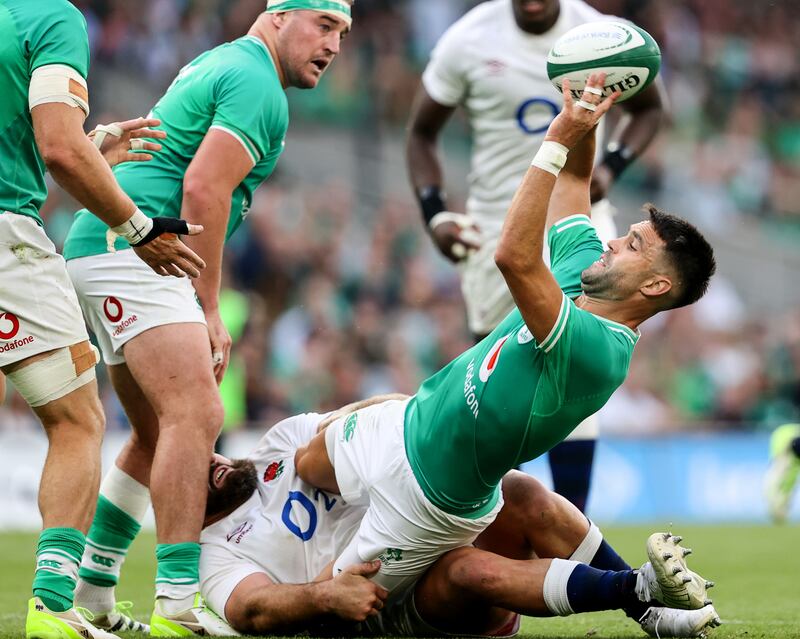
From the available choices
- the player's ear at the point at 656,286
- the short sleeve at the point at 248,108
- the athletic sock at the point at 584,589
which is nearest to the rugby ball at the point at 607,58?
the player's ear at the point at 656,286

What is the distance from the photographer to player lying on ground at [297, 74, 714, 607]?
439 cm

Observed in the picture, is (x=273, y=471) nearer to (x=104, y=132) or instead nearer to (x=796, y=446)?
(x=104, y=132)

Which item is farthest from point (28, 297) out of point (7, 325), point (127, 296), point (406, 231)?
point (406, 231)

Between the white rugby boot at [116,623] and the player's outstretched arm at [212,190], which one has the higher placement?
the player's outstretched arm at [212,190]

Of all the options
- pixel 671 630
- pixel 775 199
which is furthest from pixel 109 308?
pixel 775 199

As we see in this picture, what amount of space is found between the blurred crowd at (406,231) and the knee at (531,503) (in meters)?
7.15

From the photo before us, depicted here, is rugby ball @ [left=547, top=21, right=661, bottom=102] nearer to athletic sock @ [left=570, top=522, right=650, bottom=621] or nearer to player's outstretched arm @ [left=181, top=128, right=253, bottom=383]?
player's outstretched arm @ [left=181, top=128, right=253, bottom=383]

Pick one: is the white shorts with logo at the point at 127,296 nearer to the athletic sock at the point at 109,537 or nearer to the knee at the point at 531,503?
the athletic sock at the point at 109,537

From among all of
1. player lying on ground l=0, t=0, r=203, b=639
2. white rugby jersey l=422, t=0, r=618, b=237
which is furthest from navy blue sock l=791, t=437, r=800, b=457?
player lying on ground l=0, t=0, r=203, b=639

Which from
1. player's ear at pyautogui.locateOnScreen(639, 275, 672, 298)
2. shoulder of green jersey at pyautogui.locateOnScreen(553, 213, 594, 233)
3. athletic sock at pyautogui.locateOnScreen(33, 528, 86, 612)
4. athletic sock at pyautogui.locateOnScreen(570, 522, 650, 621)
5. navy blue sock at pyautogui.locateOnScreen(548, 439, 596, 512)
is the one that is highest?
player's ear at pyautogui.locateOnScreen(639, 275, 672, 298)

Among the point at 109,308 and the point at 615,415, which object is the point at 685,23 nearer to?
→ the point at 615,415

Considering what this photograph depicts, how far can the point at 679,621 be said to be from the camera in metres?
4.67

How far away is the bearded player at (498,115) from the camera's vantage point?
733cm

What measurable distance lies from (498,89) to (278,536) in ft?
10.5
